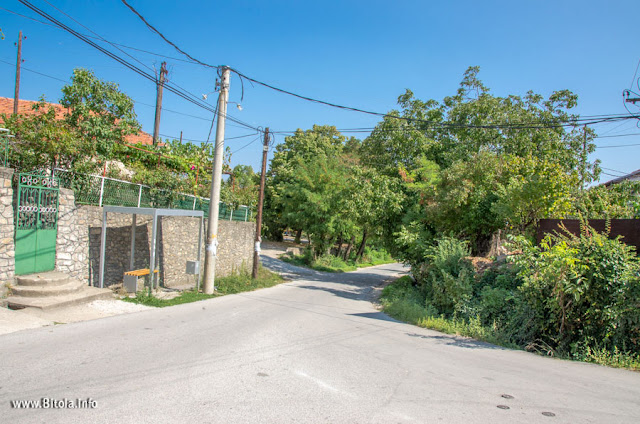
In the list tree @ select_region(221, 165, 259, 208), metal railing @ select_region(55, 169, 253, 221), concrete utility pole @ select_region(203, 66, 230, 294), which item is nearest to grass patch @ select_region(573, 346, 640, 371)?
concrete utility pole @ select_region(203, 66, 230, 294)

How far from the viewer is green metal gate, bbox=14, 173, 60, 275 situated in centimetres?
1003

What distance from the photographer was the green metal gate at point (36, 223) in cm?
1003

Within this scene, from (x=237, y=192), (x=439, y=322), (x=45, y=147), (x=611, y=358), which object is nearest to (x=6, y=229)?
(x=45, y=147)

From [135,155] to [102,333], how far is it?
39.7 ft

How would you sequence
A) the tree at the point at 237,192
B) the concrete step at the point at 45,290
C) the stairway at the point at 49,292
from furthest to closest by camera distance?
the tree at the point at 237,192 → the concrete step at the point at 45,290 → the stairway at the point at 49,292

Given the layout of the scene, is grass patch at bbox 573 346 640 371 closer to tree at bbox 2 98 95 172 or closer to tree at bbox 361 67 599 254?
tree at bbox 361 67 599 254

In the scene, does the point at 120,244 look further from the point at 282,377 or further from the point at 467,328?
the point at 467,328

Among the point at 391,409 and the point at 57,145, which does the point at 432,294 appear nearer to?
the point at 391,409

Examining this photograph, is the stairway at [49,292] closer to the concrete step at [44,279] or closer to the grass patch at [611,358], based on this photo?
the concrete step at [44,279]

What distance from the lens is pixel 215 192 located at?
47.5ft

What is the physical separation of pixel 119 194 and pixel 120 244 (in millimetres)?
1687

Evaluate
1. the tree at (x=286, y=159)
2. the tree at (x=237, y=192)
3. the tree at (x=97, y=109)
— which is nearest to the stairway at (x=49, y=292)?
the tree at (x=97, y=109)

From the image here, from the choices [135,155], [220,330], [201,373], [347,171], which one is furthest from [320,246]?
[201,373]

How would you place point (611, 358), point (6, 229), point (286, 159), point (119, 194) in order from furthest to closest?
point (286, 159)
point (119, 194)
point (6, 229)
point (611, 358)
